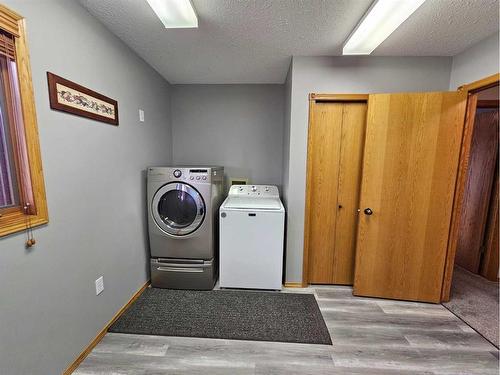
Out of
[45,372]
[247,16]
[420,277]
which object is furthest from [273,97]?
[45,372]

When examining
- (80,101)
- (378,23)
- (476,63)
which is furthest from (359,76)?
(80,101)

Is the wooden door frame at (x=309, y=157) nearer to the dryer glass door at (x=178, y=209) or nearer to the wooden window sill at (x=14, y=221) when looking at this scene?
the dryer glass door at (x=178, y=209)

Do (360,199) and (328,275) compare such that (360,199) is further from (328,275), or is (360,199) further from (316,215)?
(328,275)

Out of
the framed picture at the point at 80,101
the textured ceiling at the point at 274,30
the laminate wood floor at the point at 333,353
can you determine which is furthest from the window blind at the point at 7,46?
the laminate wood floor at the point at 333,353

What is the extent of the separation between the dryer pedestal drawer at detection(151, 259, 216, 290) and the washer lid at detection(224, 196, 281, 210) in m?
0.66

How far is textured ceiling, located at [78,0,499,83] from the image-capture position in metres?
1.46

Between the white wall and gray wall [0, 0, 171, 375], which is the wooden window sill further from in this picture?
the white wall

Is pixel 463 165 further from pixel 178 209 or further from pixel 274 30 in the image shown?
pixel 178 209

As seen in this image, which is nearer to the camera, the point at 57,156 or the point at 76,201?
the point at 57,156

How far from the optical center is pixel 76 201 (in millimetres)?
1456

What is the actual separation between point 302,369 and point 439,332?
49.3 inches

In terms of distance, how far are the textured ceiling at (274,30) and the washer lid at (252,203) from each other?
1.50 meters

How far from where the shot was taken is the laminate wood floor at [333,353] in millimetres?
1460

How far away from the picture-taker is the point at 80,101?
4.85 ft
